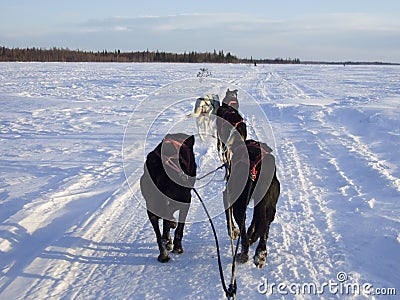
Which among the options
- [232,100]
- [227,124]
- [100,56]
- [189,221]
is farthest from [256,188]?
[100,56]

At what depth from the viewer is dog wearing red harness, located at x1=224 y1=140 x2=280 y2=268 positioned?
3494mm

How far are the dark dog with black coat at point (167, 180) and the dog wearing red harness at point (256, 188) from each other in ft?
1.34

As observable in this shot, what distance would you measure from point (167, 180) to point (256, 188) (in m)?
0.76

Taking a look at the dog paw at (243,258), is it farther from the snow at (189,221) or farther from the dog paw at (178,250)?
the dog paw at (178,250)

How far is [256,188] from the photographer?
351cm

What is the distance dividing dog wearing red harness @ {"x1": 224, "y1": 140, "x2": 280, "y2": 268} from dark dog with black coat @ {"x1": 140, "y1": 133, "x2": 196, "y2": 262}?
0.41m

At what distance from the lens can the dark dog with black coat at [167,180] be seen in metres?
3.54

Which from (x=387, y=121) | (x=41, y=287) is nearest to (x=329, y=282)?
(x=41, y=287)

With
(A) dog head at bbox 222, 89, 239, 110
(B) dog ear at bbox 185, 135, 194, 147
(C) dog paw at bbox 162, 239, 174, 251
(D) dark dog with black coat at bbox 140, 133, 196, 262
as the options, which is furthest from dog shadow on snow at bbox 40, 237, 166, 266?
(A) dog head at bbox 222, 89, 239, 110

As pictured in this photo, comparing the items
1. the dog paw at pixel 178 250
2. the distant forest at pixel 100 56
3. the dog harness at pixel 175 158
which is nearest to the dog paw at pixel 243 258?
the dog paw at pixel 178 250

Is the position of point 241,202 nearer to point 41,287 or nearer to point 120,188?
point 41,287

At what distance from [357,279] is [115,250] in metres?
2.25

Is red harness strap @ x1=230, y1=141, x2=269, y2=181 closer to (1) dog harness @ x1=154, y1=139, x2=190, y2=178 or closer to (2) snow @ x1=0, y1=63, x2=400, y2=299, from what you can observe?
(1) dog harness @ x1=154, y1=139, x2=190, y2=178

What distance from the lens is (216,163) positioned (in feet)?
23.6
